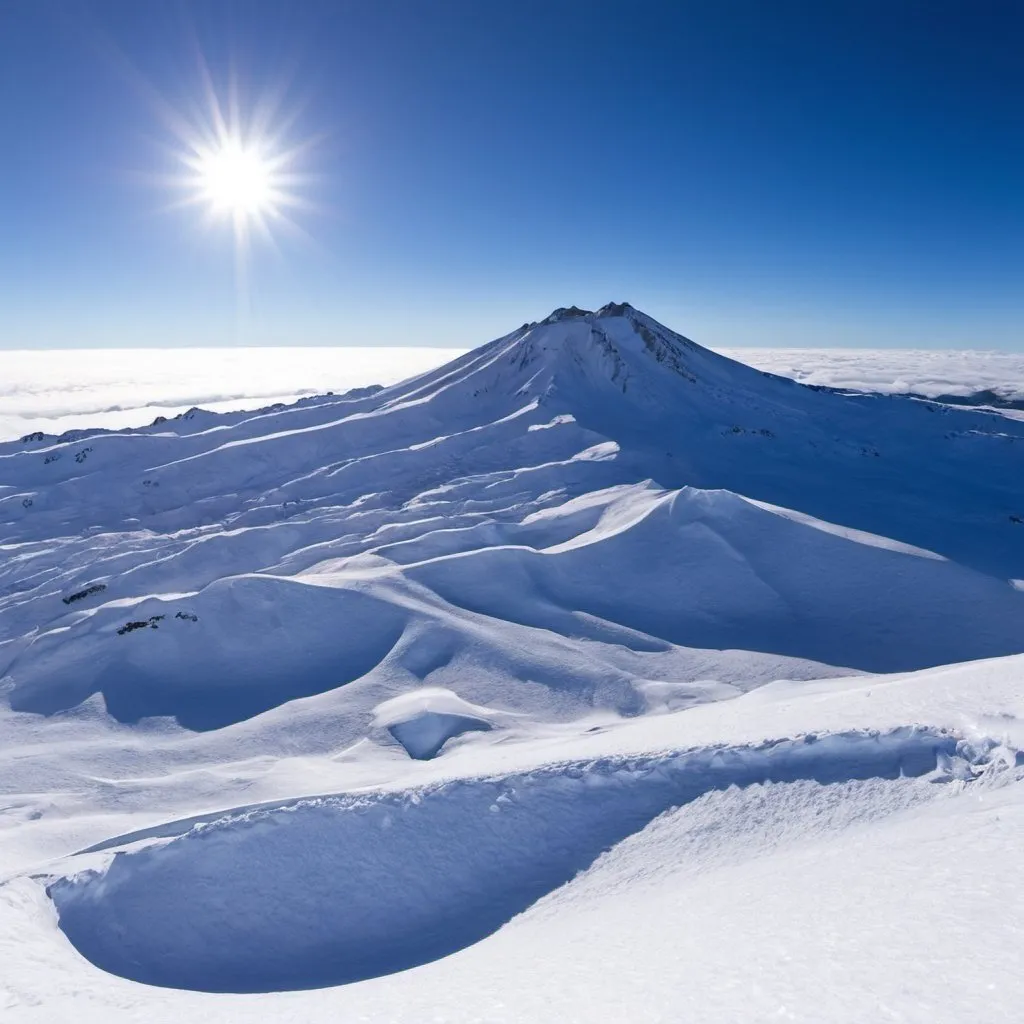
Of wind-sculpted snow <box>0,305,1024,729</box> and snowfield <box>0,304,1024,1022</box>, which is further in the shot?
wind-sculpted snow <box>0,305,1024,729</box>

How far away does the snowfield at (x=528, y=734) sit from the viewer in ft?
19.6

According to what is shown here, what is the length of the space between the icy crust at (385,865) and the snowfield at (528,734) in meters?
0.05

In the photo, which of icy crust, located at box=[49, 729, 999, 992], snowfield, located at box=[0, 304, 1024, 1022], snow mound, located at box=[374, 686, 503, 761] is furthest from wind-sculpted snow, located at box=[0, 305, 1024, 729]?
icy crust, located at box=[49, 729, 999, 992]

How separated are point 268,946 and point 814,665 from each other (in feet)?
65.6

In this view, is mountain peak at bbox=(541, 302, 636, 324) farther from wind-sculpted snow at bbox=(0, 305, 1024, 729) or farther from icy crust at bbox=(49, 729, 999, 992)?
icy crust at bbox=(49, 729, 999, 992)

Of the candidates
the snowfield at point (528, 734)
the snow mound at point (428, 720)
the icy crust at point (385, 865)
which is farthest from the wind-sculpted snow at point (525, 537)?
the icy crust at point (385, 865)

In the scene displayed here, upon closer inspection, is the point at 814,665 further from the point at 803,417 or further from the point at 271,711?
the point at 803,417

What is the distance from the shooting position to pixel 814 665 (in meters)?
22.7

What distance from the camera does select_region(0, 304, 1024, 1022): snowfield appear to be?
5.96 m

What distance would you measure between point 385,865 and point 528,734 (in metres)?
9.30

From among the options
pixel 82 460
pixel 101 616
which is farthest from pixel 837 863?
pixel 82 460

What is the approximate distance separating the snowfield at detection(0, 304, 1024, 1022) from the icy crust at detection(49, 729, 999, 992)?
47 millimetres

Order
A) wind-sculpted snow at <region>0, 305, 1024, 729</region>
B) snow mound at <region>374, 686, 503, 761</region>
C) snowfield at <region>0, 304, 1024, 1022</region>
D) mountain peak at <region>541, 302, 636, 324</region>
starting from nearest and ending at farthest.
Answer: snowfield at <region>0, 304, 1024, 1022</region> < snow mound at <region>374, 686, 503, 761</region> < wind-sculpted snow at <region>0, 305, 1024, 729</region> < mountain peak at <region>541, 302, 636, 324</region>

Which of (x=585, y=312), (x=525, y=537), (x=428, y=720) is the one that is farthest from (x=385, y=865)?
(x=585, y=312)
